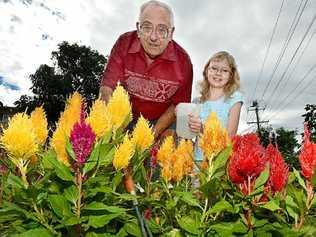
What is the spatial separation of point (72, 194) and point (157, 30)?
7.90 feet

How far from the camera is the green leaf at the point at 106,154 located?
1481 millimetres

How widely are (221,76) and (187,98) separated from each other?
2.07 ft

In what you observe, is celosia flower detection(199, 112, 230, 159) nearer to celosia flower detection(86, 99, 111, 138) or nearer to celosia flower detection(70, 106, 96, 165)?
celosia flower detection(86, 99, 111, 138)

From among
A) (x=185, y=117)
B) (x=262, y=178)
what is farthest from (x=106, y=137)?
(x=185, y=117)

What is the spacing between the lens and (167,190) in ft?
6.63

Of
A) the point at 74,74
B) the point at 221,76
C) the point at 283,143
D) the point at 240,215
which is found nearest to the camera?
the point at 240,215

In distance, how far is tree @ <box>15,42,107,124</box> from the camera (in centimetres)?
5772

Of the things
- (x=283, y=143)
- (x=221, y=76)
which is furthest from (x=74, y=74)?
(x=221, y=76)

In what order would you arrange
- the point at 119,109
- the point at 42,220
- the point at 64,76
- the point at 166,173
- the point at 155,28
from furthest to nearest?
1. the point at 64,76
2. the point at 155,28
3. the point at 166,173
4. the point at 119,109
5. the point at 42,220

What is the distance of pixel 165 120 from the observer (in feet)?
12.3

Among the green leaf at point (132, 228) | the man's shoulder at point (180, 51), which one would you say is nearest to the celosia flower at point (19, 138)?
the green leaf at point (132, 228)

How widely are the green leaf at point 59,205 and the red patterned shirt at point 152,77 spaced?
2.48 meters

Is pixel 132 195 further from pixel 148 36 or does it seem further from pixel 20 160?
pixel 148 36

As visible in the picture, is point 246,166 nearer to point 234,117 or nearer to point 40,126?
point 40,126
